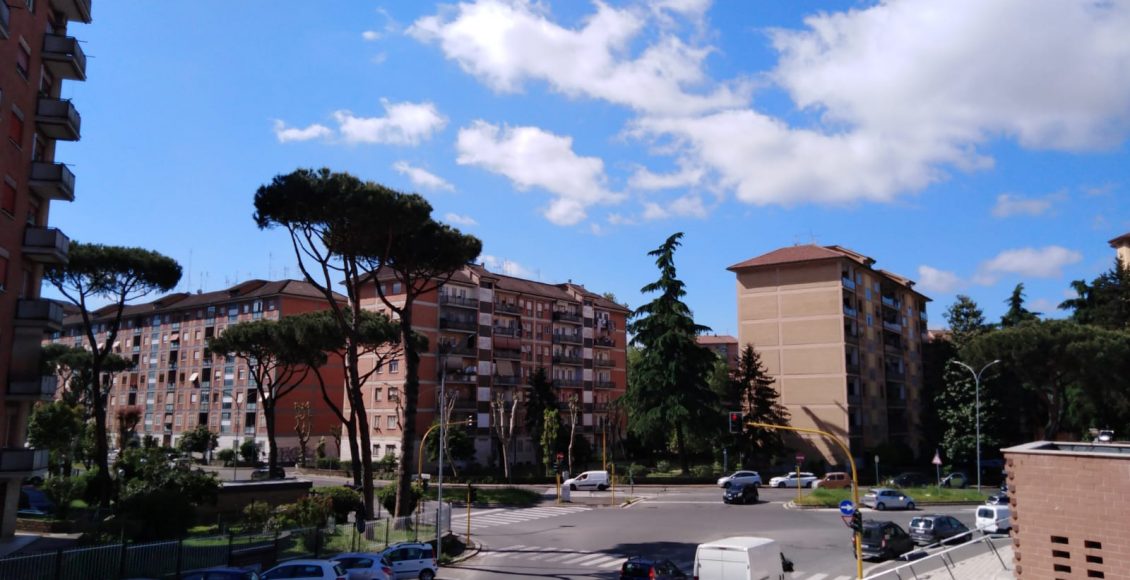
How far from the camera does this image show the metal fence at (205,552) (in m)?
19.8

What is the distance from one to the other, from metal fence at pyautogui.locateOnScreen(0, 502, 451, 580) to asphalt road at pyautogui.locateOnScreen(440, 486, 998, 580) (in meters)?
3.25

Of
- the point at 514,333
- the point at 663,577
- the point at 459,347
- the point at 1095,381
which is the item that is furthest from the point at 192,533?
the point at 1095,381

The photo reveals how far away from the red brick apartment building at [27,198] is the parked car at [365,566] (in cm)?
1381

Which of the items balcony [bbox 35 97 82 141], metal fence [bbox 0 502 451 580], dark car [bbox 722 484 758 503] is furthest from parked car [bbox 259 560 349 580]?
dark car [bbox 722 484 758 503]

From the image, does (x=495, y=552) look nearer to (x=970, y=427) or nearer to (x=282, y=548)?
(x=282, y=548)

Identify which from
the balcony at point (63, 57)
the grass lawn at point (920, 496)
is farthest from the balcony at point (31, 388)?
the grass lawn at point (920, 496)

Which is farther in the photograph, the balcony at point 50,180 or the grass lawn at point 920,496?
the grass lawn at point 920,496

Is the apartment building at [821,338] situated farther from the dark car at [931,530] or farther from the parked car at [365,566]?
the parked car at [365,566]

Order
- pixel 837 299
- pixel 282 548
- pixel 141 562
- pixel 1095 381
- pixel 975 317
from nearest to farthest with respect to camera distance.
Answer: pixel 141 562
pixel 282 548
pixel 1095 381
pixel 837 299
pixel 975 317

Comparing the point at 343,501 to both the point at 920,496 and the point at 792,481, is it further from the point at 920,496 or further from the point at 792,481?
the point at 792,481

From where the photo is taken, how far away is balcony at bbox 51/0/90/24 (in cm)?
3177

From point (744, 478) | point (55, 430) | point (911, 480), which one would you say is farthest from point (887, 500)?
point (55, 430)

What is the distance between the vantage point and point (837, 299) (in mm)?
68438

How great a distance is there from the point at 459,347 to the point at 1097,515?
213 feet
